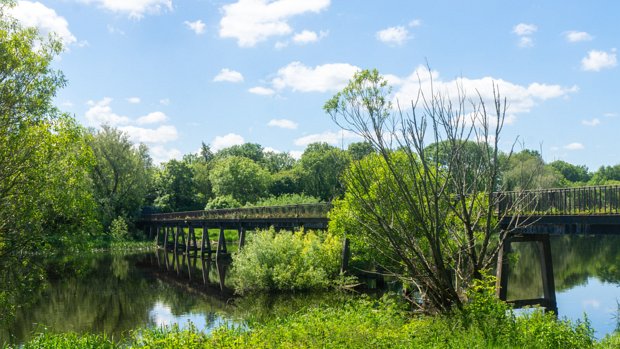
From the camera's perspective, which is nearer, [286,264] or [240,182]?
[286,264]

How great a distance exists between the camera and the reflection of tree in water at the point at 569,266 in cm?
2928

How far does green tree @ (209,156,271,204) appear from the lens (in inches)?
3164

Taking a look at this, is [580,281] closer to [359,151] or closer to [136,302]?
[136,302]

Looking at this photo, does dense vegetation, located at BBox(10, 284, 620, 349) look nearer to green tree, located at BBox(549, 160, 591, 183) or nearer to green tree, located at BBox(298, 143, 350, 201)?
green tree, located at BBox(298, 143, 350, 201)

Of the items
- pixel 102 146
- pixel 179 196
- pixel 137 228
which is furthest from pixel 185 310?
pixel 179 196

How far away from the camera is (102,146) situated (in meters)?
64.4

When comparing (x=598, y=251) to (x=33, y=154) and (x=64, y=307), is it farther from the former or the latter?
(x=33, y=154)

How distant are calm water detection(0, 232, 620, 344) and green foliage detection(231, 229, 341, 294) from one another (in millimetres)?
1258

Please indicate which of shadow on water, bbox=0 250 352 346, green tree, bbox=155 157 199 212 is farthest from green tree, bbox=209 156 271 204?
shadow on water, bbox=0 250 352 346

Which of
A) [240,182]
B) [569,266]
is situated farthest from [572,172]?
[569,266]

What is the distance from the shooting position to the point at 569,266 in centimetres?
3788

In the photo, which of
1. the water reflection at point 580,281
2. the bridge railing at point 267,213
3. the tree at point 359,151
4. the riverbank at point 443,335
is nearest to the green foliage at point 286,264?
the bridge railing at point 267,213

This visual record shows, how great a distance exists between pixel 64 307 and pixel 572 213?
2250cm

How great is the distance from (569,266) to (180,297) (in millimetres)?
26439
